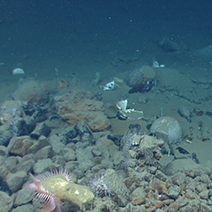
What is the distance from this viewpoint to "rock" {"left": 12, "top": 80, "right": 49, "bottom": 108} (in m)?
6.97

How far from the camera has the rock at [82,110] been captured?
5383 millimetres

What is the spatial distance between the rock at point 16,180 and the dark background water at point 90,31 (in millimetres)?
8389

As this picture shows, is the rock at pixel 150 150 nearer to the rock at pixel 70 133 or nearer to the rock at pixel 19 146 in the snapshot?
the rock at pixel 70 133

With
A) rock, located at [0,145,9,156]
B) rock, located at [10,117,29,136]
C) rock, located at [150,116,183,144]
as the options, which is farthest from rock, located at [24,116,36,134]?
rock, located at [150,116,183,144]

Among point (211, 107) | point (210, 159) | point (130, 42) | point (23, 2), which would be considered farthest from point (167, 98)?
point (23, 2)

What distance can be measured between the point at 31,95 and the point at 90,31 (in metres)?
17.8

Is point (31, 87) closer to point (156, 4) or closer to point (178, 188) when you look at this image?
point (178, 188)

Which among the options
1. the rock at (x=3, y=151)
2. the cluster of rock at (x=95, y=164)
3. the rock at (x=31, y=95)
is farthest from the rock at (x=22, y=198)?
the rock at (x=31, y=95)

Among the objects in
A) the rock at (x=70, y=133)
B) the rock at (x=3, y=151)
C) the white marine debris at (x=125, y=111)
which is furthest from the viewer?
the white marine debris at (x=125, y=111)

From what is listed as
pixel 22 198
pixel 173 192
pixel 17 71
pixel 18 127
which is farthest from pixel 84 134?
pixel 17 71

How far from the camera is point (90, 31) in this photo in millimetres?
22156

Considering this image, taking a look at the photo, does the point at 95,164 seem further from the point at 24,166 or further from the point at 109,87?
the point at 109,87

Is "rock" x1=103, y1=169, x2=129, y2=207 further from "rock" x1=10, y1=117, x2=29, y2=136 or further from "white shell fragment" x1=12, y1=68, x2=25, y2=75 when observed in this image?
"white shell fragment" x1=12, y1=68, x2=25, y2=75

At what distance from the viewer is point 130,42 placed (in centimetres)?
1816
